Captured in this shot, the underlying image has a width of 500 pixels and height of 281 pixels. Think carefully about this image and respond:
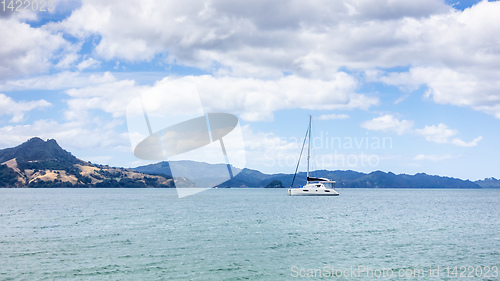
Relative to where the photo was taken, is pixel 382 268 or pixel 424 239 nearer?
pixel 382 268

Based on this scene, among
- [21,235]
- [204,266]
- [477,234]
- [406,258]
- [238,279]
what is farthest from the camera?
[477,234]

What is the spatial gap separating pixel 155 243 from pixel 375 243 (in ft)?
84.8

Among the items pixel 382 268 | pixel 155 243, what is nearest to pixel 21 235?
pixel 155 243

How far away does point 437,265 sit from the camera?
3669 cm

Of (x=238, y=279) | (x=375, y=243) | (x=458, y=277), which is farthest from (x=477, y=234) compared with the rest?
(x=238, y=279)

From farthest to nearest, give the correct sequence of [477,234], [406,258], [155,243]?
1. [477,234]
2. [155,243]
3. [406,258]

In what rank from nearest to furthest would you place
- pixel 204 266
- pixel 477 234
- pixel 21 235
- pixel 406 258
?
pixel 204 266 → pixel 406 258 → pixel 21 235 → pixel 477 234

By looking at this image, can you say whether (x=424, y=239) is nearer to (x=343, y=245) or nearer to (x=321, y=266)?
(x=343, y=245)

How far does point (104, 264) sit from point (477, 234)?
5143cm

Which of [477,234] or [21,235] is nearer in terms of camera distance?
[21,235]

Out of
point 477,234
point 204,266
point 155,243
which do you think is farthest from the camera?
point 477,234

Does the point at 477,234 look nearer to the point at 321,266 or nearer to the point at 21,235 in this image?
the point at 321,266

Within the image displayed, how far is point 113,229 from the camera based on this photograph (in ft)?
194

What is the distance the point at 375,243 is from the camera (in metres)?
48.1
